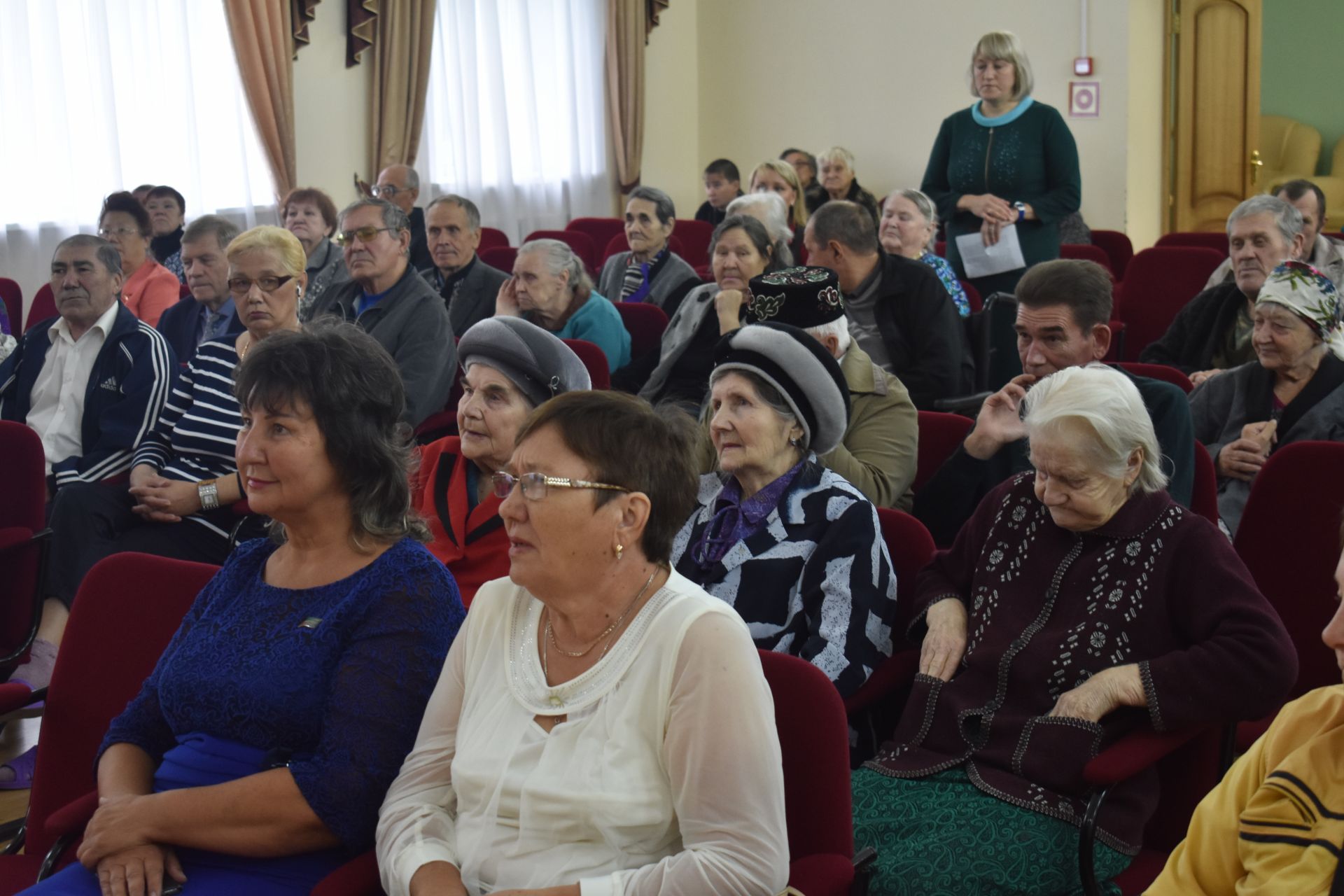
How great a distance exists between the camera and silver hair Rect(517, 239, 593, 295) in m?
4.82

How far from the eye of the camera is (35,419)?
402 centimetres

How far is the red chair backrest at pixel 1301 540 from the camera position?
2.51m

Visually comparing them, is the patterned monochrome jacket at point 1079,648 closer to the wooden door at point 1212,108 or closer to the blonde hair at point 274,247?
the blonde hair at point 274,247

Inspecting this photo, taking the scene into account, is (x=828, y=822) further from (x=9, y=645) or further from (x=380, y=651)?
(x=9, y=645)

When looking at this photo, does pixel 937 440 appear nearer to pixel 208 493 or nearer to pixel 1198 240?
pixel 208 493

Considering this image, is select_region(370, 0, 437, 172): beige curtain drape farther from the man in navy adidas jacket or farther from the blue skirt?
the blue skirt

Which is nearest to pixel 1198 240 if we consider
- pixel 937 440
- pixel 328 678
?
pixel 937 440

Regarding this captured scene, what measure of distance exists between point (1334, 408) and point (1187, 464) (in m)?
0.62

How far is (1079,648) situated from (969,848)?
1.20ft

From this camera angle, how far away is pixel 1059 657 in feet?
6.97

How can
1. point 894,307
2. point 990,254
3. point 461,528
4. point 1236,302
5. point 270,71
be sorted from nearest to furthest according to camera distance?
point 461,528
point 1236,302
point 894,307
point 990,254
point 270,71

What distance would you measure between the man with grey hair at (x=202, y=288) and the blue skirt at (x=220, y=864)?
3.06 meters

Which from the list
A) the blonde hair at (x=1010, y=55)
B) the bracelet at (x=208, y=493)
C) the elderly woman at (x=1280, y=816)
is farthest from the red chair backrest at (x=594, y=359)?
the elderly woman at (x=1280, y=816)

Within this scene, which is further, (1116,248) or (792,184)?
(792,184)
